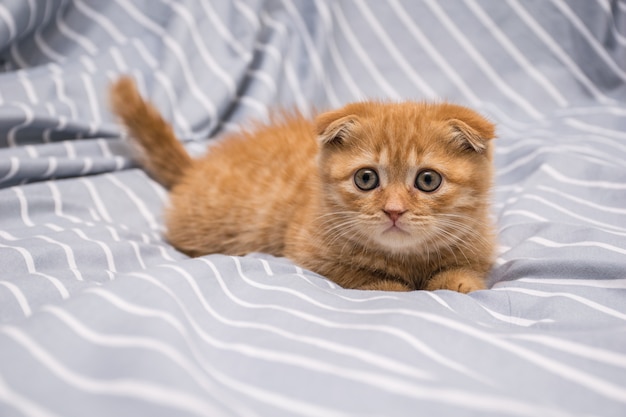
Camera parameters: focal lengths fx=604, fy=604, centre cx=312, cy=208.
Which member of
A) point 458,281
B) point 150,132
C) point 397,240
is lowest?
point 458,281

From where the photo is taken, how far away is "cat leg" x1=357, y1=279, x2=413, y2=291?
54.0 inches

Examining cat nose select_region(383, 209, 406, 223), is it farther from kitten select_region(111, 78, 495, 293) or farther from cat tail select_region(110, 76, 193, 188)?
cat tail select_region(110, 76, 193, 188)

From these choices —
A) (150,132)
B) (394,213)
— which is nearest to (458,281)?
(394,213)

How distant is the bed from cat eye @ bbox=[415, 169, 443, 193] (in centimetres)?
24

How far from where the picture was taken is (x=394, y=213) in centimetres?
127

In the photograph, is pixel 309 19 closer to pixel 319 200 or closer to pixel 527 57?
pixel 527 57

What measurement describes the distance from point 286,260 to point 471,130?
0.56 metres

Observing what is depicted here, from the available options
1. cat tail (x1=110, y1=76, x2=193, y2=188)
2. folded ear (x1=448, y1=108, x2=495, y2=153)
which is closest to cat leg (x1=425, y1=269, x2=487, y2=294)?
folded ear (x1=448, y1=108, x2=495, y2=153)

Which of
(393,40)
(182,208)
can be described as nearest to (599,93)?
(393,40)

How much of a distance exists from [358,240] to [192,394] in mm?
700

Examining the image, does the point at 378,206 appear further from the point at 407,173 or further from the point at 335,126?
the point at 335,126

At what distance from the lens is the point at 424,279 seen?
57.3 inches

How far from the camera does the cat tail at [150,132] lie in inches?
74.4

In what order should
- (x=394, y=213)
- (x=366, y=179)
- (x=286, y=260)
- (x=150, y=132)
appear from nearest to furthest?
1. (x=394, y=213)
2. (x=366, y=179)
3. (x=286, y=260)
4. (x=150, y=132)
